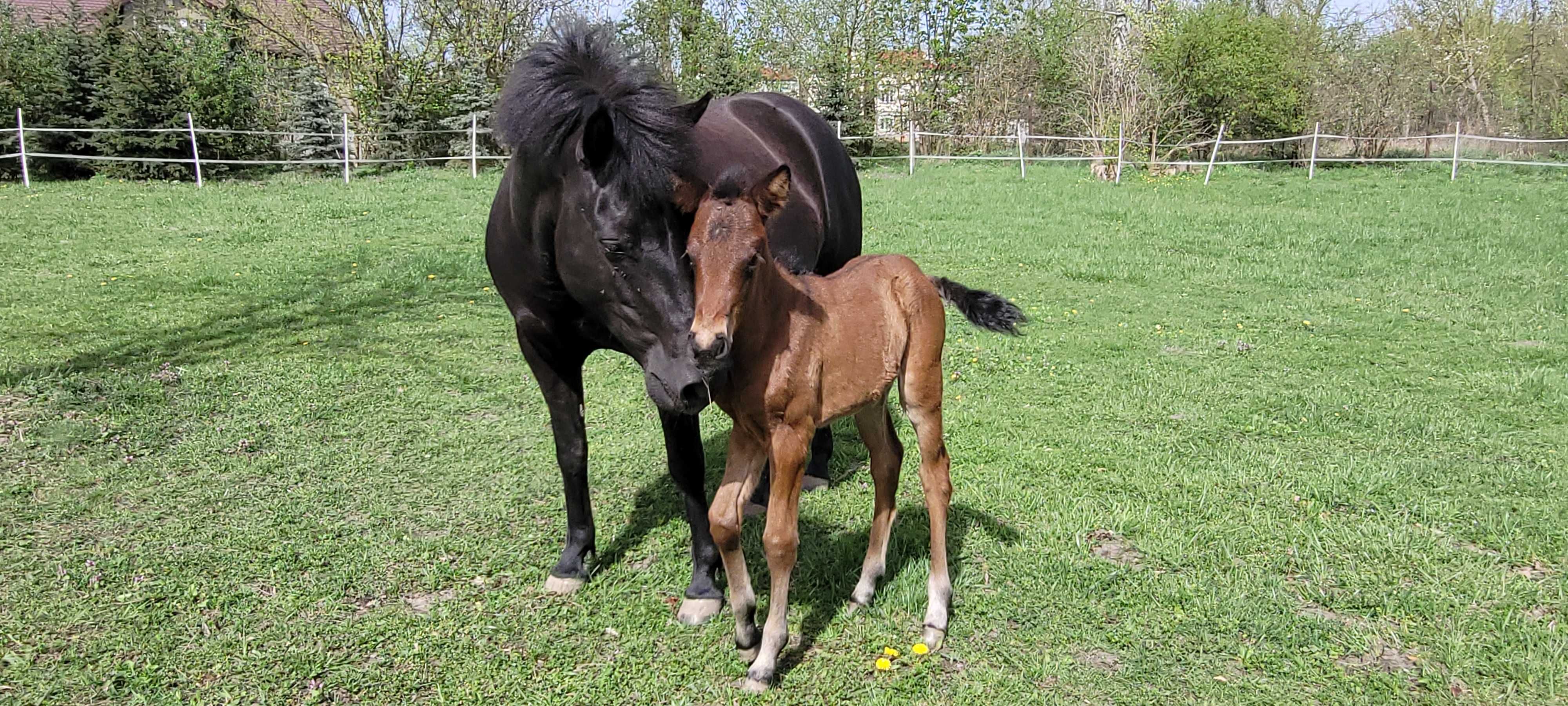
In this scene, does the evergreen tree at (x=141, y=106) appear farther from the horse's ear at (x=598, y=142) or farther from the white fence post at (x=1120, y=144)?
the horse's ear at (x=598, y=142)

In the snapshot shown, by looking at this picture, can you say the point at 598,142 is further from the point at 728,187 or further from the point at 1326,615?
the point at 1326,615

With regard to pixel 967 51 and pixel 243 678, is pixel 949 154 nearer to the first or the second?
pixel 967 51

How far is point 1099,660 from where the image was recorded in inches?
117

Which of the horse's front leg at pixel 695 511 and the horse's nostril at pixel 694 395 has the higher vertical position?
the horse's nostril at pixel 694 395

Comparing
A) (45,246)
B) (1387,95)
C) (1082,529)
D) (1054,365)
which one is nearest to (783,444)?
(1082,529)

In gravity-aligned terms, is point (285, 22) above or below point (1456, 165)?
above

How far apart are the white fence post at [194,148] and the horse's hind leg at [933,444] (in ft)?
57.9

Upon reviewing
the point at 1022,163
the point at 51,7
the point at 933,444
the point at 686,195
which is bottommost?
the point at 933,444

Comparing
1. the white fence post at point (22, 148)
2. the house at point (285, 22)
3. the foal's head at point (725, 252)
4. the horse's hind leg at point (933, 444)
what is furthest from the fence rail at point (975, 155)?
the foal's head at point (725, 252)

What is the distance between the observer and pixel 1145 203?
1498 cm

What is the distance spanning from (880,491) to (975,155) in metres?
23.7

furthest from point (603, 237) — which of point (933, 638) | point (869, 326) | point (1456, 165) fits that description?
point (1456, 165)

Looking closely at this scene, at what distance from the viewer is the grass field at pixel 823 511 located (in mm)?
2910

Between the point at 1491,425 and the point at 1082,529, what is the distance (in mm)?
3000
